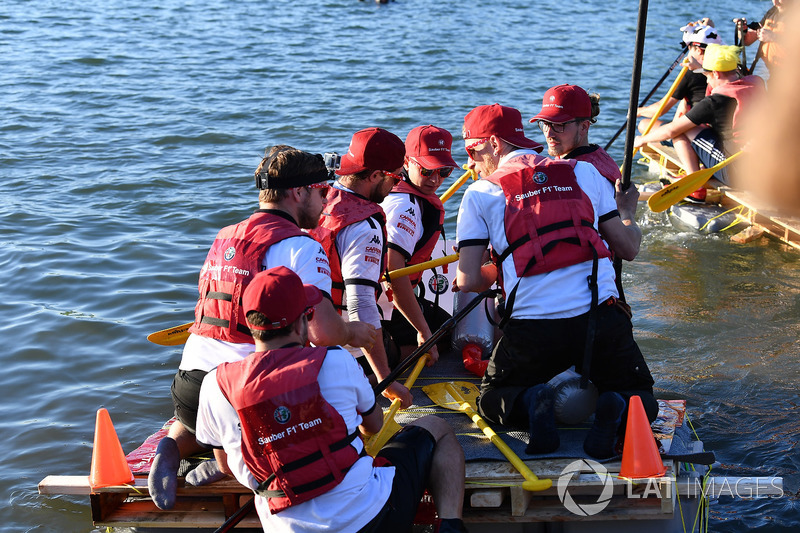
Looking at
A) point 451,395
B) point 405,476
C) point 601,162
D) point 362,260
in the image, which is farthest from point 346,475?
point 601,162

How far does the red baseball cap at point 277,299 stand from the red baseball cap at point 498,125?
152 cm

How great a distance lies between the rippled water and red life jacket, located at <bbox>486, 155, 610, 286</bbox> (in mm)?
1858

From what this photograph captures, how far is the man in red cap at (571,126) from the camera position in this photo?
439 centimetres

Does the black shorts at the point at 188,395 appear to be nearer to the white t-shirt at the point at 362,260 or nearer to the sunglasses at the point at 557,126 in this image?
the white t-shirt at the point at 362,260

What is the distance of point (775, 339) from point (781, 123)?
281 centimetres

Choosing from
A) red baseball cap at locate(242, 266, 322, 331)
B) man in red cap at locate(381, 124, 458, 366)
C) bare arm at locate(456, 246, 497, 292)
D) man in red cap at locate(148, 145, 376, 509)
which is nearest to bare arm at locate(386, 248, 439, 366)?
man in red cap at locate(381, 124, 458, 366)

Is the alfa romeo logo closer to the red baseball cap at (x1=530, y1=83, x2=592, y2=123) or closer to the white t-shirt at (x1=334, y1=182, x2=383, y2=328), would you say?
the white t-shirt at (x1=334, y1=182, x2=383, y2=328)

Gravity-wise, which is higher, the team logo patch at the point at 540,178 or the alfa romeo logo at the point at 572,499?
the team logo patch at the point at 540,178

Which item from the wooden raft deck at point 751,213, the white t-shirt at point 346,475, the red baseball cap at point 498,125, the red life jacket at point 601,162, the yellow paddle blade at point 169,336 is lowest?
the wooden raft deck at point 751,213

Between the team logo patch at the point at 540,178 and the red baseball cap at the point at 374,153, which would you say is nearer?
the team logo patch at the point at 540,178

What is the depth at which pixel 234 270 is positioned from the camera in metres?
3.46

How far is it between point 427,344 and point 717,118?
18.6ft

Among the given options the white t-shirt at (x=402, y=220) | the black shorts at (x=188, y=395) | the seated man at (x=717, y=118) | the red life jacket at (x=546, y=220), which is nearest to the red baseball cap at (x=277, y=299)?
the black shorts at (x=188, y=395)

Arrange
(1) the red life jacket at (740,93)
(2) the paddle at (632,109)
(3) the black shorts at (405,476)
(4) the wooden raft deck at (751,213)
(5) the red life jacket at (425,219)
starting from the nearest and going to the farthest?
(3) the black shorts at (405,476) → (2) the paddle at (632,109) → (5) the red life jacket at (425,219) → (4) the wooden raft deck at (751,213) → (1) the red life jacket at (740,93)
